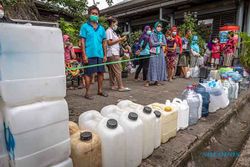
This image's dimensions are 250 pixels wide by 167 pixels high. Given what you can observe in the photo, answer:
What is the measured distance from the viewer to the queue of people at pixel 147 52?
3.38m

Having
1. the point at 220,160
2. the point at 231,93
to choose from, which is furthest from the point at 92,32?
the point at 231,93

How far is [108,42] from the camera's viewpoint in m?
3.93

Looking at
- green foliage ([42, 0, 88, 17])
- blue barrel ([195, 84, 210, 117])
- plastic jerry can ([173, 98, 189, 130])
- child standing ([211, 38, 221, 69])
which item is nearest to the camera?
plastic jerry can ([173, 98, 189, 130])

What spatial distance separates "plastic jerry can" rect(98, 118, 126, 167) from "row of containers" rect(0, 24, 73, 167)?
335mm

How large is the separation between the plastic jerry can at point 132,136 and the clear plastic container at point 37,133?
0.52 m

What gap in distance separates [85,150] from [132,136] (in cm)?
41

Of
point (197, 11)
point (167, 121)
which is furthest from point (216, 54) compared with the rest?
point (167, 121)

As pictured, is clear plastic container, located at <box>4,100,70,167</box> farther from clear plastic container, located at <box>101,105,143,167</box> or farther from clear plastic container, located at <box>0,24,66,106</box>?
clear plastic container, located at <box>101,105,143,167</box>

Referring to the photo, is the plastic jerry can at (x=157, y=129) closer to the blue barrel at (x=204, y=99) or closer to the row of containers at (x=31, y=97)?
the row of containers at (x=31, y=97)

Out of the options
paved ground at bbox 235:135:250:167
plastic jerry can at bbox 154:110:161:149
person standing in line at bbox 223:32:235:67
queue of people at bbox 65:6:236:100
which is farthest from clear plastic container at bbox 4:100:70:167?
person standing in line at bbox 223:32:235:67

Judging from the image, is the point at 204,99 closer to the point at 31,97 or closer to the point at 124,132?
the point at 124,132

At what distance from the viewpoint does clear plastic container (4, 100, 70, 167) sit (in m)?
1.00

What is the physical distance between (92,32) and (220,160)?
2760 millimetres

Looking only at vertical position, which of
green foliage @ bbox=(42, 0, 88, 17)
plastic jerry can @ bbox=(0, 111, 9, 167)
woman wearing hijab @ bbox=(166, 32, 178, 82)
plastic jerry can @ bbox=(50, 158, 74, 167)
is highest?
green foliage @ bbox=(42, 0, 88, 17)
